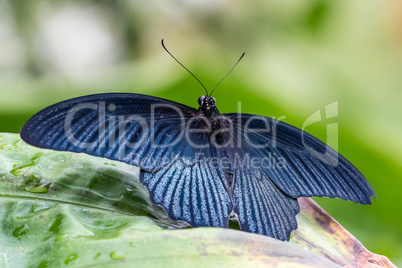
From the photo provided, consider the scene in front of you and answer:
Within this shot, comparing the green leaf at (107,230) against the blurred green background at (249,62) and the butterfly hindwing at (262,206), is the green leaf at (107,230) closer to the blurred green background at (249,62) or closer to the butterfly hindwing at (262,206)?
the butterfly hindwing at (262,206)

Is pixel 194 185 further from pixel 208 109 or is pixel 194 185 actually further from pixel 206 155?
pixel 208 109

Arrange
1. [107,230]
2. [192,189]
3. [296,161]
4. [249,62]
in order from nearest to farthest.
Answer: [107,230], [192,189], [296,161], [249,62]

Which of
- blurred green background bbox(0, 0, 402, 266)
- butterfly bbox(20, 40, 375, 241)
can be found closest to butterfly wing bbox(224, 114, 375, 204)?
butterfly bbox(20, 40, 375, 241)

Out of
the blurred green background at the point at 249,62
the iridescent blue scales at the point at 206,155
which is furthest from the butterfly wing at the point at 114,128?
the blurred green background at the point at 249,62

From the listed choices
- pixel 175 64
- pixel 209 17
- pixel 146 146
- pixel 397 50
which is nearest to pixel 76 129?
pixel 146 146

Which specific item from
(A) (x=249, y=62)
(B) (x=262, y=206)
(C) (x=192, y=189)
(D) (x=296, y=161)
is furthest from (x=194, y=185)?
(A) (x=249, y=62)

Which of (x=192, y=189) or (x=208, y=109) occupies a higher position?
(x=208, y=109)

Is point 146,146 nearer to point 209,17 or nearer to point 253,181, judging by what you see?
point 253,181
